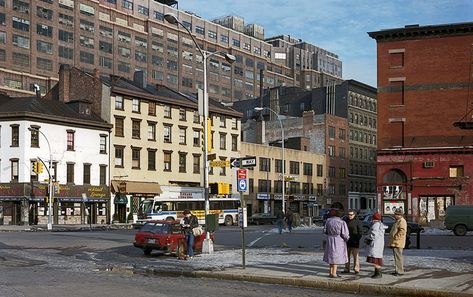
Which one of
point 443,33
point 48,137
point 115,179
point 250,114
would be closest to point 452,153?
point 443,33

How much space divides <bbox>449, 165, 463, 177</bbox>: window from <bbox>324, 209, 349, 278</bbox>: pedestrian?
4410 centimetres

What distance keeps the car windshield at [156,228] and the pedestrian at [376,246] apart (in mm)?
10893

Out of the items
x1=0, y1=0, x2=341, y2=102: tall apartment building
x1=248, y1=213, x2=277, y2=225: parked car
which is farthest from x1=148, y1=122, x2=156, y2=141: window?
x1=0, y1=0, x2=341, y2=102: tall apartment building

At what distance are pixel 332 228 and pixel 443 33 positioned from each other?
47.5 m

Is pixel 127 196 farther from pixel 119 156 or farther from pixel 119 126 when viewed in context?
pixel 119 126

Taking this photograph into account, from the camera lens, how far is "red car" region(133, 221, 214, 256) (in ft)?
Result: 82.3

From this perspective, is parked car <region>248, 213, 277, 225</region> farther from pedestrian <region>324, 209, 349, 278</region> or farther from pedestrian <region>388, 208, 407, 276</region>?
pedestrian <region>324, 209, 349, 278</region>

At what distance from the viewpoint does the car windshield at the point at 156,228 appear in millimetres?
25688

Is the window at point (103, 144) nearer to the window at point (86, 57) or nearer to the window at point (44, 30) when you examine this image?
the window at point (44, 30)

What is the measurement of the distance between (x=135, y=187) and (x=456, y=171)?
3112cm

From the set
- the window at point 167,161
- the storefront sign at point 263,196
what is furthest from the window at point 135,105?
the storefront sign at point 263,196

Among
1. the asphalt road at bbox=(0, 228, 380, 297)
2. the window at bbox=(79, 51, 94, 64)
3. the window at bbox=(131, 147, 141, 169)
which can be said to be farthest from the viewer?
the window at bbox=(79, 51, 94, 64)

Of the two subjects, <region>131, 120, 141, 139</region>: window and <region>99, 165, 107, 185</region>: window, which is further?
<region>131, 120, 141, 139</region>: window

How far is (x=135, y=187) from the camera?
6756 cm
